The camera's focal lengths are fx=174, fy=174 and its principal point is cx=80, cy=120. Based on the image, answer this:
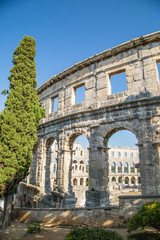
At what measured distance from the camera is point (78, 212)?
23.9ft

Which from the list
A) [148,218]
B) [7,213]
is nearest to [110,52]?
[148,218]

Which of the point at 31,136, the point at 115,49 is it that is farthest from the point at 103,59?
the point at 31,136

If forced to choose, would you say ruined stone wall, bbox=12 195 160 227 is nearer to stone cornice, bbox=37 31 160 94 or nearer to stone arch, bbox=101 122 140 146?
stone arch, bbox=101 122 140 146

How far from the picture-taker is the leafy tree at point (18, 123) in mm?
7613

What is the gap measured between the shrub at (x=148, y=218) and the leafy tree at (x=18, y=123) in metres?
5.23

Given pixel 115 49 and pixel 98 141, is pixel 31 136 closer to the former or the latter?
pixel 98 141

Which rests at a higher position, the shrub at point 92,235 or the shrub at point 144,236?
the shrub at point 92,235

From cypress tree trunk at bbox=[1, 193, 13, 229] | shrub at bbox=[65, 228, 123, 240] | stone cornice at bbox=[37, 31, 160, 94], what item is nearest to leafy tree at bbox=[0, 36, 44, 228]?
cypress tree trunk at bbox=[1, 193, 13, 229]

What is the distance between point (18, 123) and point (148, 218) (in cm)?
646

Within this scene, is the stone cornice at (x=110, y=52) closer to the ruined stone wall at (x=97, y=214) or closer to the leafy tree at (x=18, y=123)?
the leafy tree at (x=18, y=123)

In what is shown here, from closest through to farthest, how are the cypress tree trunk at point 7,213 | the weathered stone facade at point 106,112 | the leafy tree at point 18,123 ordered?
the leafy tree at point 18,123 → the cypress tree trunk at point 7,213 → the weathered stone facade at point 106,112

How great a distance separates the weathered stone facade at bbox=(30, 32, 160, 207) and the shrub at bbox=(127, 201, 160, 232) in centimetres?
335

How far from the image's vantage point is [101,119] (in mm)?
10102

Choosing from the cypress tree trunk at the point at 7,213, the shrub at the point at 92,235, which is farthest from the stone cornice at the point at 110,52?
the shrub at the point at 92,235
